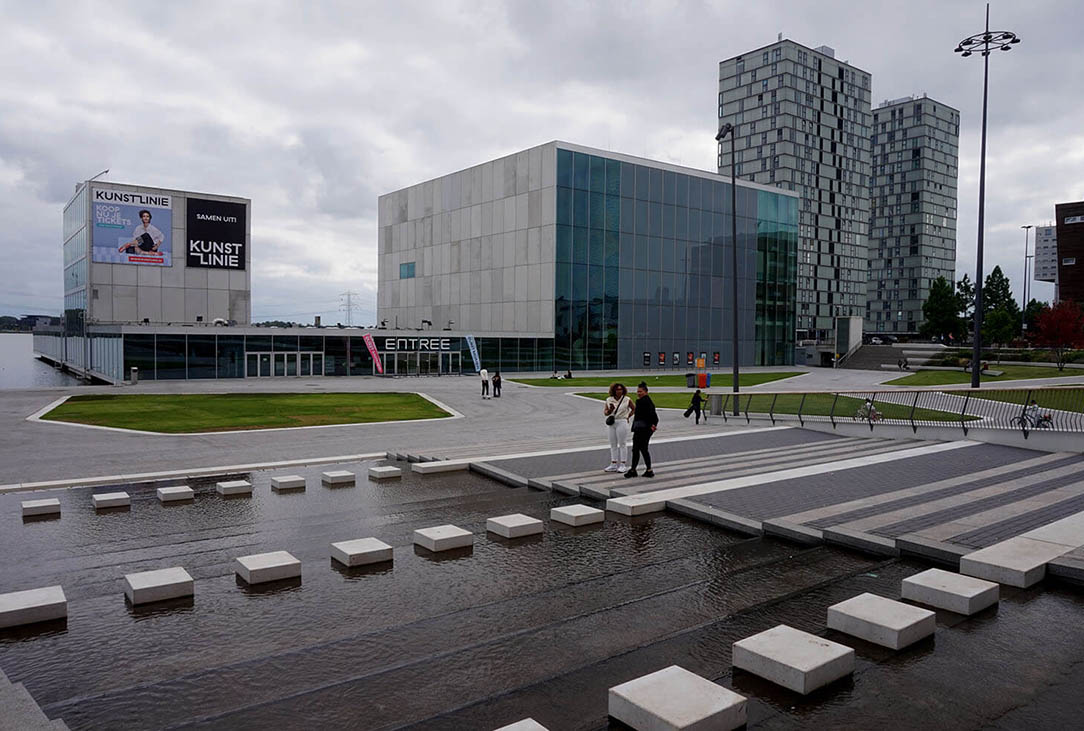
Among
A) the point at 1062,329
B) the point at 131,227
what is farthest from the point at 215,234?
the point at 1062,329

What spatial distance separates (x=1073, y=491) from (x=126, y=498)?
589 inches

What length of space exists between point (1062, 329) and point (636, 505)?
5786 cm

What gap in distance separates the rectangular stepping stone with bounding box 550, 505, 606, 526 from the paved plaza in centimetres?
15

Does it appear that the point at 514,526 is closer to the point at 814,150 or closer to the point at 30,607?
the point at 30,607

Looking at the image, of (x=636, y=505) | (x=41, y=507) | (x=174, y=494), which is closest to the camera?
(x=636, y=505)

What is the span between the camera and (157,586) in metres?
7.34

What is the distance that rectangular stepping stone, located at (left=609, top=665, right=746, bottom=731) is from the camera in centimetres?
463

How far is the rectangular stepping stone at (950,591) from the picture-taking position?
6.69 meters

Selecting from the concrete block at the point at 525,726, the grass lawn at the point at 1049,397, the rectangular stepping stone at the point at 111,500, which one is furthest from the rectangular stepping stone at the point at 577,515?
the grass lawn at the point at 1049,397

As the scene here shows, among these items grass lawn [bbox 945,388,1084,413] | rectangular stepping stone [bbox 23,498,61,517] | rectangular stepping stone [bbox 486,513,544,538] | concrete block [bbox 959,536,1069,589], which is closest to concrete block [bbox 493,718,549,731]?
rectangular stepping stone [bbox 486,513,544,538]

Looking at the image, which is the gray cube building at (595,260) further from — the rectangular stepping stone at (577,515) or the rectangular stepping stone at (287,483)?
the rectangular stepping stone at (577,515)

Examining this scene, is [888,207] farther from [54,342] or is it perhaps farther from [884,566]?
[884,566]

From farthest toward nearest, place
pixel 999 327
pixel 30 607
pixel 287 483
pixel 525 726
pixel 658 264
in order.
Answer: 1. pixel 999 327
2. pixel 658 264
3. pixel 287 483
4. pixel 30 607
5. pixel 525 726

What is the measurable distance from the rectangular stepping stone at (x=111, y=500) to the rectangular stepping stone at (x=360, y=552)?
508cm
